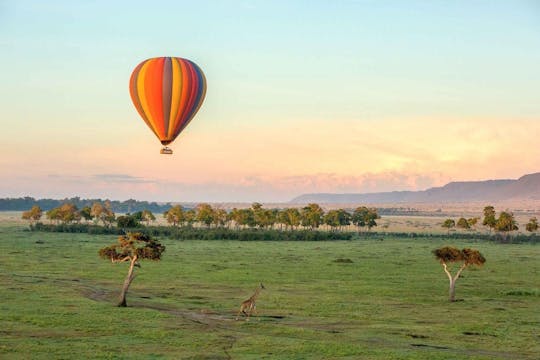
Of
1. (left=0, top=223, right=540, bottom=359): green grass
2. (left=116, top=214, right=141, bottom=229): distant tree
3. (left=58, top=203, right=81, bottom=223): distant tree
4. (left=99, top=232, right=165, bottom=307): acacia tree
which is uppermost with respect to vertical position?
(left=58, top=203, right=81, bottom=223): distant tree

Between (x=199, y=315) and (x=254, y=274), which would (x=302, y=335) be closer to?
(x=199, y=315)

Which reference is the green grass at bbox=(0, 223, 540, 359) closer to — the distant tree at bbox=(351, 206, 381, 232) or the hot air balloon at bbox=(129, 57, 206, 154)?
the hot air balloon at bbox=(129, 57, 206, 154)

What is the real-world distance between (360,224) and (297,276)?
3949 inches

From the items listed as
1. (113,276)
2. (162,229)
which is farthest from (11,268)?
(162,229)

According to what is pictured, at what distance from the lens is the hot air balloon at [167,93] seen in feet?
174

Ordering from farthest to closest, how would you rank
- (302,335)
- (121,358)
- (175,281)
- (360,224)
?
(360,224) → (175,281) → (302,335) → (121,358)

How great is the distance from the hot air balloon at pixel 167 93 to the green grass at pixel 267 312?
37.4 ft

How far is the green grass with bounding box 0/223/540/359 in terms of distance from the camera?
90.0 feet

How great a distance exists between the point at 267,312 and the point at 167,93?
2212 cm

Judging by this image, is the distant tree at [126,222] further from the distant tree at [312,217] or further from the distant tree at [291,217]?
the distant tree at [312,217]

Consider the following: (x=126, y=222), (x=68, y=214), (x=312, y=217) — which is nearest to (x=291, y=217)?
(x=312, y=217)

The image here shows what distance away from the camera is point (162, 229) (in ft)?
435

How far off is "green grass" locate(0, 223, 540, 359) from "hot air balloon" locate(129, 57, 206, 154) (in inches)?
449

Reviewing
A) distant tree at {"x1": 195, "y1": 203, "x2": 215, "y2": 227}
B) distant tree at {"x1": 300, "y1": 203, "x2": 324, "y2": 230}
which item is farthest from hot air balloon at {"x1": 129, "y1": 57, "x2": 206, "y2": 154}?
distant tree at {"x1": 300, "y1": 203, "x2": 324, "y2": 230}
